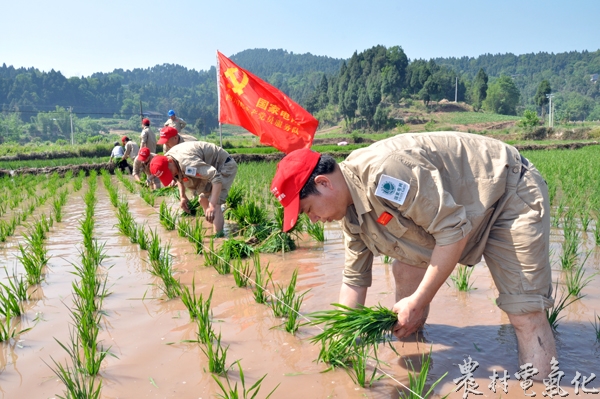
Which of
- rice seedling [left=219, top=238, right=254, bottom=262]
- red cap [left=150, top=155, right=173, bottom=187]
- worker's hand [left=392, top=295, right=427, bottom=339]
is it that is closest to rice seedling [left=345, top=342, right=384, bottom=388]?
worker's hand [left=392, top=295, right=427, bottom=339]

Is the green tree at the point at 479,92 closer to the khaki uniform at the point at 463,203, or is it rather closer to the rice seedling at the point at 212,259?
the rice seedling at the point at 212,259

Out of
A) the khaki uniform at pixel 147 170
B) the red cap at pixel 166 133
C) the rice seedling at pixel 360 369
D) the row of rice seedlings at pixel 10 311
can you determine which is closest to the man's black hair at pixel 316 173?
the rice seedling at pixel 360 369

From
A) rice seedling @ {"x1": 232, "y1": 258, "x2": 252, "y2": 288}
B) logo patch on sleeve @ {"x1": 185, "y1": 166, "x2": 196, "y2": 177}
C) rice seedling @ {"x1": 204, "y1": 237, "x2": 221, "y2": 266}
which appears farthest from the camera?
logo patch on sleeve @ {"x1": 185, "y1": 166, "x2": 196, "y2": 177}

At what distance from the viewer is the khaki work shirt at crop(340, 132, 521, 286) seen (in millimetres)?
1993

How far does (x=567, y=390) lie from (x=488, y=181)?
910 mm

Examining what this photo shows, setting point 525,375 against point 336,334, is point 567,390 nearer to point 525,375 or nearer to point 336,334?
point 525,375

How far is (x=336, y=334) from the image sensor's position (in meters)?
2.31

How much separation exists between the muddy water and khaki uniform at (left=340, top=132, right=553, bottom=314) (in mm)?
454

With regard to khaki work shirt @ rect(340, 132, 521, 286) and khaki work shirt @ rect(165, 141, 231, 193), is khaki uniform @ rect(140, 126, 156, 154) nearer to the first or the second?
khaki work shirt @ rect(165, 141, 231, 193)

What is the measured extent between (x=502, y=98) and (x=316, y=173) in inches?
3625

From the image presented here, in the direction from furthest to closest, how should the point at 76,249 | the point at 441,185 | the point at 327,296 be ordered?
the point at 76,249 → the point at 327,296 → the point at 441,185

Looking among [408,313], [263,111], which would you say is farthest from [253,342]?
[263,111]

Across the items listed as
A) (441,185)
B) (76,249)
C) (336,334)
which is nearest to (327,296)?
(336,334)

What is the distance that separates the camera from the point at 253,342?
2.72 metres
